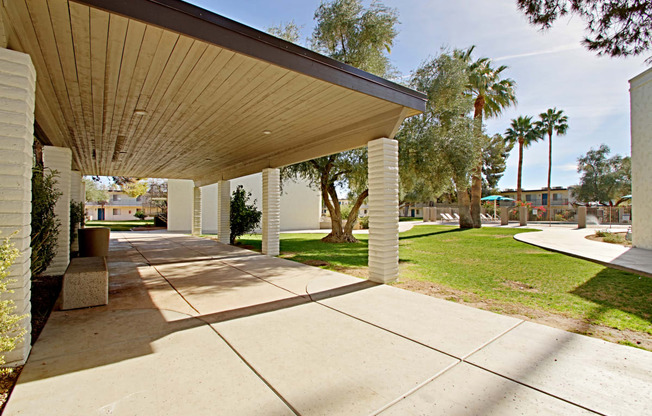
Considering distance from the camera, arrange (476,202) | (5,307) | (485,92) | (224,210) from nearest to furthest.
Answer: (5,307) → (224,210) → (485,92) → (476,202)

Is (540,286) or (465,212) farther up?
(465,212)

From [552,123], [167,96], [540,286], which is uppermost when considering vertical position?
[552,123]

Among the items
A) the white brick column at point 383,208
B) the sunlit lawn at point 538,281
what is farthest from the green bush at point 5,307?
the sunlit lawn at point 538,281

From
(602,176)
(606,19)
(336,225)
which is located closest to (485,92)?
(336,225)

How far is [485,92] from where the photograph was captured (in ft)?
56.5

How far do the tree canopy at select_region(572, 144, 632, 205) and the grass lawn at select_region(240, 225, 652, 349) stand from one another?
30.0 metres

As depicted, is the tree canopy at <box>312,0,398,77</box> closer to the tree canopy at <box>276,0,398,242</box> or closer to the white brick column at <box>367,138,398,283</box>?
the tree canopy at <box>276,0,398,242</box>

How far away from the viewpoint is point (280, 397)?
1.99m

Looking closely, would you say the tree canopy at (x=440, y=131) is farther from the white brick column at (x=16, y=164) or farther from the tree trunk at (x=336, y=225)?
the white brick column at (x=16, y=164)

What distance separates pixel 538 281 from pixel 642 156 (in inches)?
272

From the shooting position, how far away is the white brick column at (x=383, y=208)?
501cm

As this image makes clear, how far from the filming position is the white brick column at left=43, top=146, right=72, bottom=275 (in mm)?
6145

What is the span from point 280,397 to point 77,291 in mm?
3378

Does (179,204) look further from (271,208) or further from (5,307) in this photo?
(5,307)
